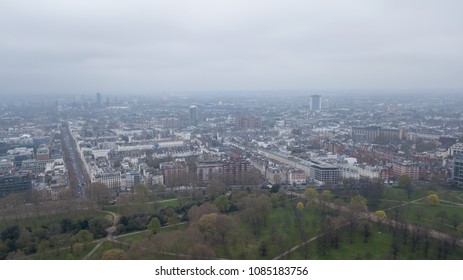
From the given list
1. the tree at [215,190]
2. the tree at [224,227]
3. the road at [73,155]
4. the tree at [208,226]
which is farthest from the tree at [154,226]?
the road at [73,155]

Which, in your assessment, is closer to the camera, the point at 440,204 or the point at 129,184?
the point at 440,204

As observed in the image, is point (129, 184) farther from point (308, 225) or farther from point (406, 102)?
→ point (406, 102)

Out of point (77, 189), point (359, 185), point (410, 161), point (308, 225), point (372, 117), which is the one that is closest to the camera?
point (308, 225)

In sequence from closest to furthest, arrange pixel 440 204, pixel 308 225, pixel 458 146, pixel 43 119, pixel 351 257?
pixel 351 257 < pixel 308 225 < pixel 440 204 < pixel 458 146 < pixel 43 119

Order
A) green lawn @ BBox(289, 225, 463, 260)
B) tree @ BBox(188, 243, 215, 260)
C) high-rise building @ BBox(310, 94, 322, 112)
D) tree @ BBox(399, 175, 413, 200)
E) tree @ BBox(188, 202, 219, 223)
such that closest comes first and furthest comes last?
tree @ BBox(188, 243, 215, 260)
green lawn @ BBox(289, 225, 463, 260)
tree @ BBox(188, 202, 219, 223)
tree @ BBox(399, 175, 413, 200)
high-rise building @ BBox(310, 94, 322, 112)

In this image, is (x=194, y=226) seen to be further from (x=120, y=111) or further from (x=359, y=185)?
(x=120, y=111)

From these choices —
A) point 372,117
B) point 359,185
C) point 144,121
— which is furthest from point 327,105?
point 359,185

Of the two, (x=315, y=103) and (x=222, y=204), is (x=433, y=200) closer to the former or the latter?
(x=222, y=204)

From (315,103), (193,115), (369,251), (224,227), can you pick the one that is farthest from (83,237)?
(315,103)

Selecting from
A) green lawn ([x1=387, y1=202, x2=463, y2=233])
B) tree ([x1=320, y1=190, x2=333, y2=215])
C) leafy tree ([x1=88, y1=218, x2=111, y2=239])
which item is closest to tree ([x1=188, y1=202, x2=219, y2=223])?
leafy tree ([x1=88, y1=218, x2=111, y2=239])

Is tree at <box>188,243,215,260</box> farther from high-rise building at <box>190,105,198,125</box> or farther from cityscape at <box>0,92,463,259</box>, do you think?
high-rise building at <box>190,105,198,125</box>
